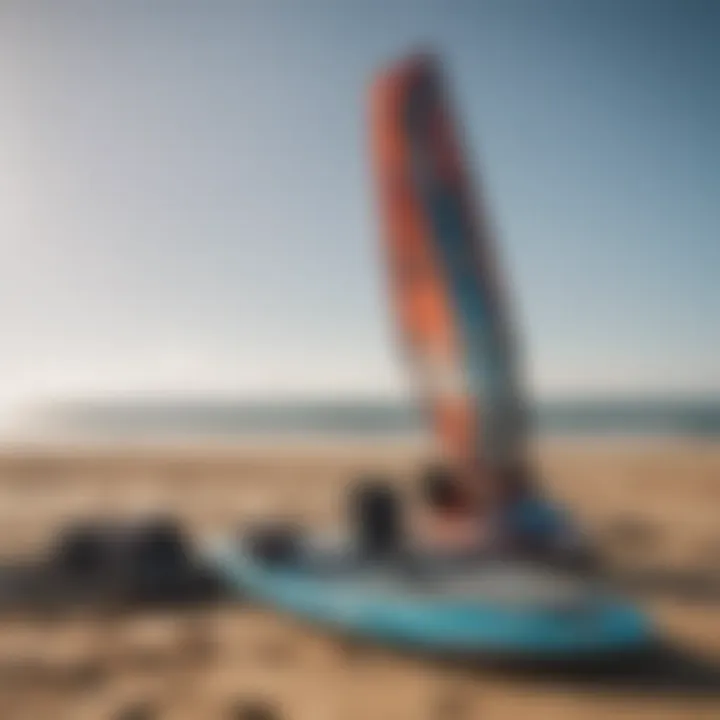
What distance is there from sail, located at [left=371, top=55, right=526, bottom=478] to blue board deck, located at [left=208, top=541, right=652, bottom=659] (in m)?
0.75

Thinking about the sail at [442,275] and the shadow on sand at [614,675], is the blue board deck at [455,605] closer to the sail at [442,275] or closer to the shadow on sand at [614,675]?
the shadow on sand at [614,675]

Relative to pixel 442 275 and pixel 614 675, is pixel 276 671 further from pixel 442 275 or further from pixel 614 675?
pixel 442 275

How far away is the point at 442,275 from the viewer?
21.5 ft

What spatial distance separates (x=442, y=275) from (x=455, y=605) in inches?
80.6

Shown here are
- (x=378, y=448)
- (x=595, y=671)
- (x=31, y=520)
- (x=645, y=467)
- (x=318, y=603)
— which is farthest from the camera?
(x=378, y=448)

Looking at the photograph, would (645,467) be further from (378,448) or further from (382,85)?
(382,85)

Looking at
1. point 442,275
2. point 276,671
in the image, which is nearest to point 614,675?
point 276,671

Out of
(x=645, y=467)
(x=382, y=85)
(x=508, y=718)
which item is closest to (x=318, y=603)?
(x=508, y=718)

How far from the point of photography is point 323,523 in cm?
1124

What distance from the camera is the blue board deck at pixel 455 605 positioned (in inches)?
211

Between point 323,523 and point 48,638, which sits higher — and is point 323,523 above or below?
above

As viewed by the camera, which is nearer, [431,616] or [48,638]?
[431,616]

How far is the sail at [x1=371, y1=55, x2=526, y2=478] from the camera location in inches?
254

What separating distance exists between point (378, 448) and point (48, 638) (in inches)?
728
